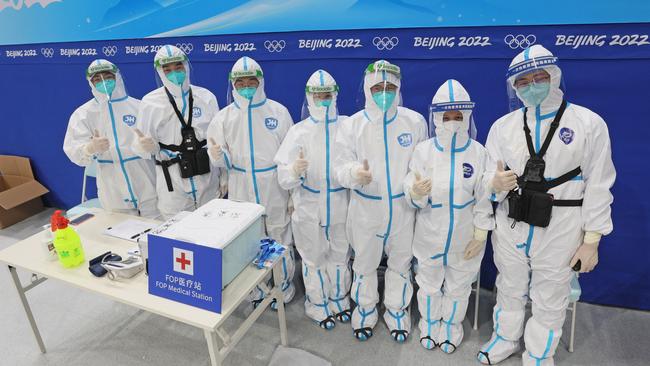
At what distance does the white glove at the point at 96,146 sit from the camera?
2396 millimetres

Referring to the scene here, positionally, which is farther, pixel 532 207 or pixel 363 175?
pixel 363 175

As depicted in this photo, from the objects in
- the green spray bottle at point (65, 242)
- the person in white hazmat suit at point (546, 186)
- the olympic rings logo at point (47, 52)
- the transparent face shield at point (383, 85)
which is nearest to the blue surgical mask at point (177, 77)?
the green spray bottle at point (65, 242)

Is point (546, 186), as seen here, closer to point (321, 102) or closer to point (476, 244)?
point (476, 244)

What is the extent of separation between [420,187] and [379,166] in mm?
276

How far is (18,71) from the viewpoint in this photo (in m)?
4.01

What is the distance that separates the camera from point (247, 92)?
90.1 inches

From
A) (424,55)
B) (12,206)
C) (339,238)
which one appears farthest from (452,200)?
(12,206)

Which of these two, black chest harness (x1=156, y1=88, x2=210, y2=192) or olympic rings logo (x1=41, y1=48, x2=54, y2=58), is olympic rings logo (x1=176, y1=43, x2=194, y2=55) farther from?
olympic rings logo (x1=41, y1=48, x2=54, y2=58)

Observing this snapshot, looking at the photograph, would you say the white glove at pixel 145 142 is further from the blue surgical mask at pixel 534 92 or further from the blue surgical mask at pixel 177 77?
the blue surgical mask at pixel 534 92

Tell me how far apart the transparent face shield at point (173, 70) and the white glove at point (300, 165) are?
3.21 feet

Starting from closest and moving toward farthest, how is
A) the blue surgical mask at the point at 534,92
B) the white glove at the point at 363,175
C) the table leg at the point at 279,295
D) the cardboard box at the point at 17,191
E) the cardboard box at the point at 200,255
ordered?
1. the cardboard box at the point at 200,255
2. the blue surgical mask at the point at 534,92
3. the white glove at the point at 363,175
4. the table leg at the point at 279,295
5. the cardboard box at the point at 17,191

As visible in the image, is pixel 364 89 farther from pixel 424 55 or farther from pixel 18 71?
pixel 18 71

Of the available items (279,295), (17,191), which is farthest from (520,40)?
(17,191)

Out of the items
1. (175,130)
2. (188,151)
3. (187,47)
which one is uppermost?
(187,47)
